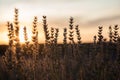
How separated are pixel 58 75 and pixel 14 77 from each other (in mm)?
732

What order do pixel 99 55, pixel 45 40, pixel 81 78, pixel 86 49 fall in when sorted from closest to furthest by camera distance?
pixel 81 78 < pixel 99 55 < pixel 45 40 < pixel 86 49

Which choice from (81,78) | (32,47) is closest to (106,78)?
(81,78)

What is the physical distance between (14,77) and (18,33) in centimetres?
76

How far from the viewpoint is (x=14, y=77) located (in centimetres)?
544

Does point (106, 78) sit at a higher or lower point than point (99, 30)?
lower

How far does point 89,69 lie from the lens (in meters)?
5.59

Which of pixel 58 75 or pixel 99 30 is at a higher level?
pixel 99 30

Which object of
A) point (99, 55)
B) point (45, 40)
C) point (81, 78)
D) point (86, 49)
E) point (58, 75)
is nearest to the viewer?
point (81, 78)

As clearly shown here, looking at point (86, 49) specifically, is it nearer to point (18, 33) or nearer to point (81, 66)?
point (81, 66)

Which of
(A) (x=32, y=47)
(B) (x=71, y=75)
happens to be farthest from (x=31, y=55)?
Answer: (B) (x=71, y=75)

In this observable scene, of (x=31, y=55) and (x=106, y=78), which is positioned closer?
(x=106, y=78)

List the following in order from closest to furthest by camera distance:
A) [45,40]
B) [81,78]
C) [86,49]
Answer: [81,78]
[45,40]
[86,49]

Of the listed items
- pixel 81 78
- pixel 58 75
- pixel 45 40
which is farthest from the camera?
pixel 45 40

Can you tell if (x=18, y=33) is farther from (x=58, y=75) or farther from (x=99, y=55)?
(x=99, y=55)
